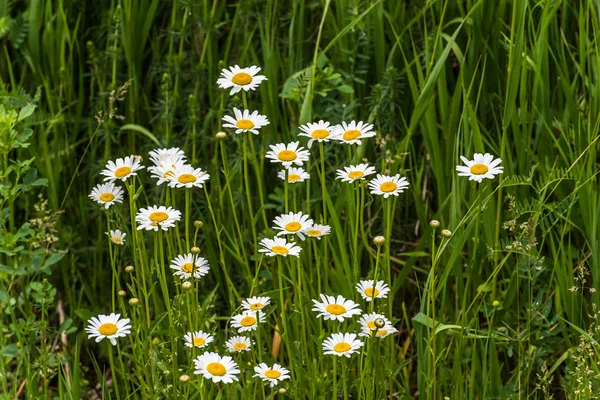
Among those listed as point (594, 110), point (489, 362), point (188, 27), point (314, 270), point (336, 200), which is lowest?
point (489, 362)

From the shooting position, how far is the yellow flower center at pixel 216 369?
188 centimetres

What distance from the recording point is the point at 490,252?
239 centimetres

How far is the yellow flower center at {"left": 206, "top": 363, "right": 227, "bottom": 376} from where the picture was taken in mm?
1882

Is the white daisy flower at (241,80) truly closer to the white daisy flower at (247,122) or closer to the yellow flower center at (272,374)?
the white daisy flower at (247,122)

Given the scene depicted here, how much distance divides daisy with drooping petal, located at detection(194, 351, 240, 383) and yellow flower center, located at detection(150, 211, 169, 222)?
321 mm

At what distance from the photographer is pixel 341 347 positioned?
79.1 inches

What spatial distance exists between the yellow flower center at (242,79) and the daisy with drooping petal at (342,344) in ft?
2.02

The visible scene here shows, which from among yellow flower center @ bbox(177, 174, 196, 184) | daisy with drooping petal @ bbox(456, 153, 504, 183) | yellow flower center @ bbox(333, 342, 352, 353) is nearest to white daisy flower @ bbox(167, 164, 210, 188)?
yellow flower center @ bbox(177, 174, 196, 184)

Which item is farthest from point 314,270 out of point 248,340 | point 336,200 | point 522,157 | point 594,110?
point 594,110

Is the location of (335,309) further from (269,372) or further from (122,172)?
(122,172)

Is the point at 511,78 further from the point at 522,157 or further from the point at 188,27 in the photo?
the point at 188,27

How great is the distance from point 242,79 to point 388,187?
42 centimetres

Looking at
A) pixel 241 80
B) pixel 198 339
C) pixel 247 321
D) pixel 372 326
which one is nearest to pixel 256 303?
pixel 247 321

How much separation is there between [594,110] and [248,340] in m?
1.10
